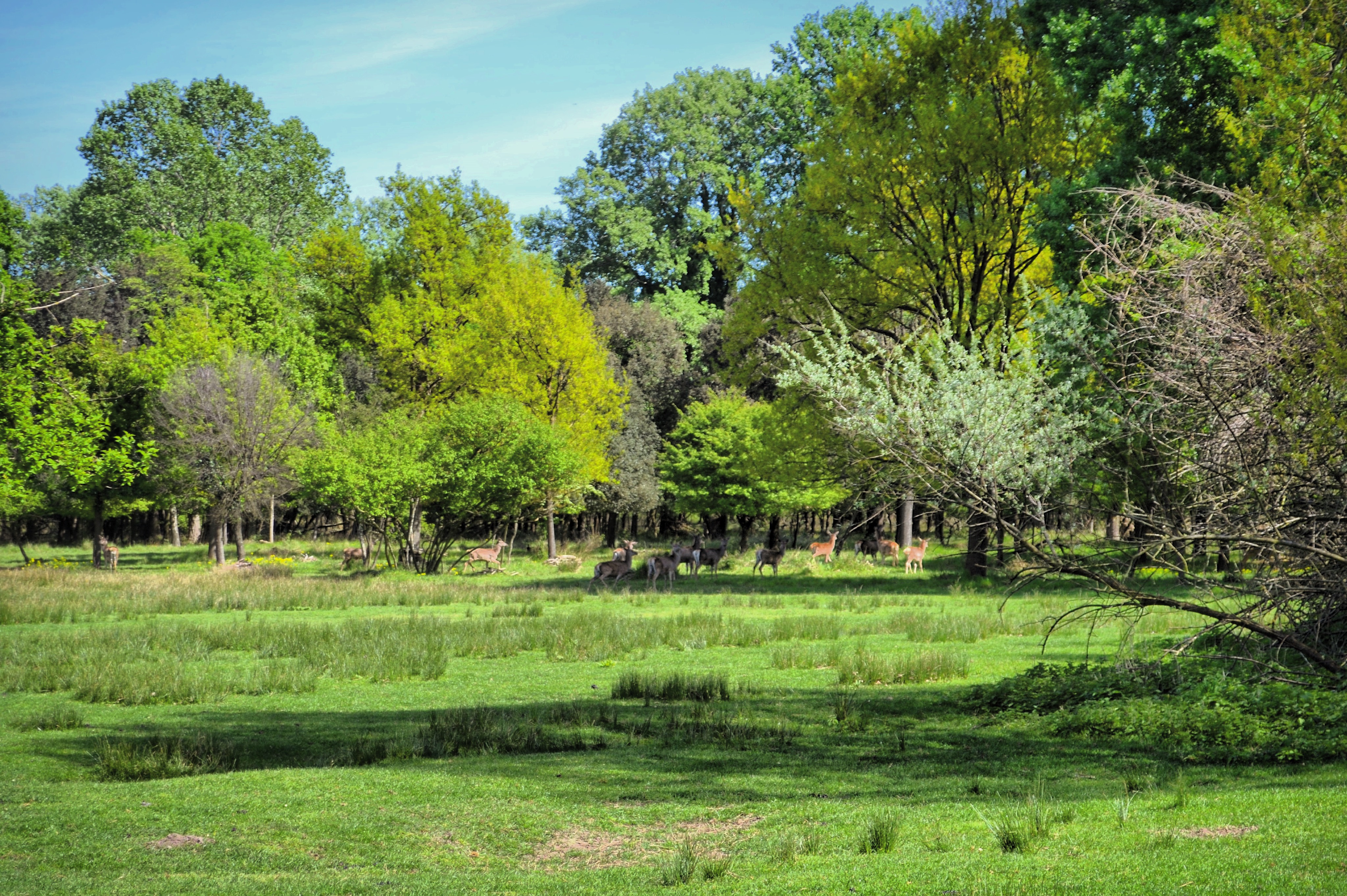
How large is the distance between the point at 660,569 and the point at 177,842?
24.8 m

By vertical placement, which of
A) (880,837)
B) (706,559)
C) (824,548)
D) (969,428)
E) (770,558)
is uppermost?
(969,428)

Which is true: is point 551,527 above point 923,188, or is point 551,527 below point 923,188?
below

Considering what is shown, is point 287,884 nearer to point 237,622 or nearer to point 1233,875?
point 1233,875

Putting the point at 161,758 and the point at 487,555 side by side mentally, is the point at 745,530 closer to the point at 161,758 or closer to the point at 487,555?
the point at 487,555

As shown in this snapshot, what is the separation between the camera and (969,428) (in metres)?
10.1

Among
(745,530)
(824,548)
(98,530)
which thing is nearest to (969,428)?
(824,548)

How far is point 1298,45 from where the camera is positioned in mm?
7750

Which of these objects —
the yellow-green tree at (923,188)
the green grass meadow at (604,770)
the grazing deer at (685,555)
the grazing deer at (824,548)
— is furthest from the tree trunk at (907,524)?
the green grass meadow at (604,770)

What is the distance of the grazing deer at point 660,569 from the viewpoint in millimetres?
32375

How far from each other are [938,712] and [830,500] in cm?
3249

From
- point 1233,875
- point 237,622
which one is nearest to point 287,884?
point 1233,875

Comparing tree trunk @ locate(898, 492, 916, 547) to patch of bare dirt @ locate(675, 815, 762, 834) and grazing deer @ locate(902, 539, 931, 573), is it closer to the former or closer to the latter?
grazing deer @ locate(902, 539, 931, 573)

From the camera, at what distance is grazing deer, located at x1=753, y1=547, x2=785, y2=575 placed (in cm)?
3472

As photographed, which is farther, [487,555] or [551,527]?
[551,527]
